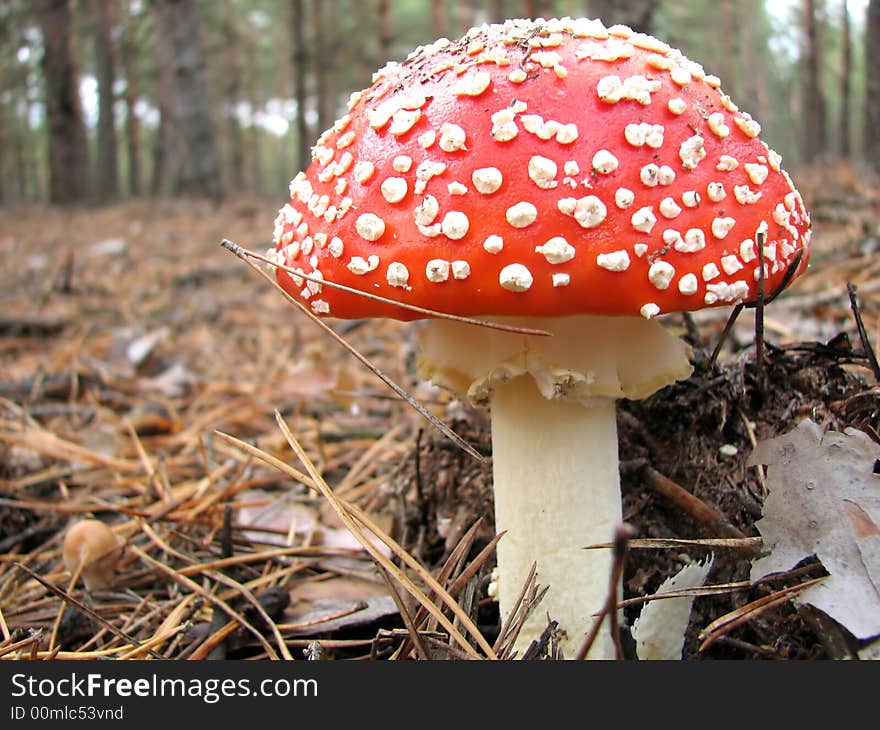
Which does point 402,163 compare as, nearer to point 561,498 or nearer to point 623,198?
point 623,198

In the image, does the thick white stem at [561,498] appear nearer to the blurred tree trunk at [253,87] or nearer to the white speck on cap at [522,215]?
the white speck on cap at [522,215]

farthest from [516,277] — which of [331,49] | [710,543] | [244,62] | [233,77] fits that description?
[244,62]

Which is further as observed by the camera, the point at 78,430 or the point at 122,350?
the point at 122,350

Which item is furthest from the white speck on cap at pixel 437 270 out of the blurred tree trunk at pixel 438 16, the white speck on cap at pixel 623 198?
the blurred tree trunk at pixel 438 16

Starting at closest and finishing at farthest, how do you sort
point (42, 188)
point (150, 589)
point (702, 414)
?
point (702, 414) < point (150, 589) < point (42, 188)

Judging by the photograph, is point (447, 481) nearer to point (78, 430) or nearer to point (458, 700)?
point (458, 700)

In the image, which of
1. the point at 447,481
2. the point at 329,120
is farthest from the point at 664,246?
the point at 329,120

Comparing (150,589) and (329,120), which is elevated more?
(329,120)
